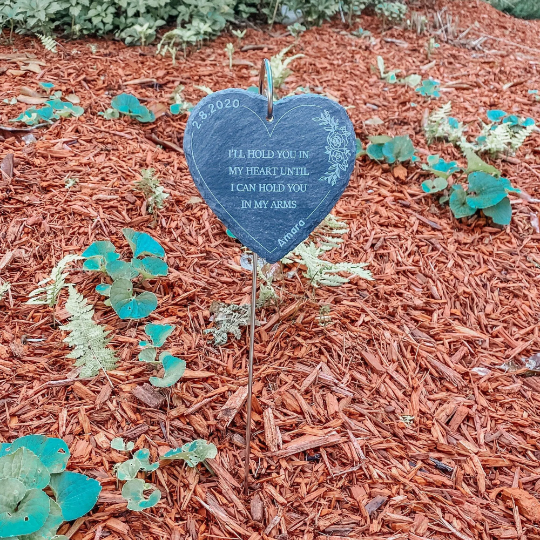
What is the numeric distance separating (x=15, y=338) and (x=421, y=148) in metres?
2.46

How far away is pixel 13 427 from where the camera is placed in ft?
5.48

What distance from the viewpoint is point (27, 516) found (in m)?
1.32

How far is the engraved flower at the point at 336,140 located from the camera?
141 cm

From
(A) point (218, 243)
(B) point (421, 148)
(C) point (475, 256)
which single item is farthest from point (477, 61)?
(A) point (218, 243)

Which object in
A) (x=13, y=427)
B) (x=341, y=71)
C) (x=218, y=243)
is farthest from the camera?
(x=341, y=71)

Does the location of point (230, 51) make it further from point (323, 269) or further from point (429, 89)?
point (323, 269)

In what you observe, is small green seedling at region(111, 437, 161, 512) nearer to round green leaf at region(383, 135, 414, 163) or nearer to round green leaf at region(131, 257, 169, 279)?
round green leaf at region(131, 257, 169, 279)

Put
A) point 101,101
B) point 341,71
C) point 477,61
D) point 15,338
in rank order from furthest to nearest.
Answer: point 477,61
point 341,71
point 101,101
point 15,338

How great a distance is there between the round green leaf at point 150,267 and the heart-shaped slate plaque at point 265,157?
0.76 metres

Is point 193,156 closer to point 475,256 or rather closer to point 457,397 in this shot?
point 457,397

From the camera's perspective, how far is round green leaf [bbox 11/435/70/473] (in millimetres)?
1480

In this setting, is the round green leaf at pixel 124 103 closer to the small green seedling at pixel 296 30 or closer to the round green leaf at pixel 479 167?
the round green leaf at pixel 479 167

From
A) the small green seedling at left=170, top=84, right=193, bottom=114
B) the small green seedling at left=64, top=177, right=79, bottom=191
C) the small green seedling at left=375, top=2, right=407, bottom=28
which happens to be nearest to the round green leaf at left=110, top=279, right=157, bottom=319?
the small green seedling at left=64, top=177, right=79, bottom=191

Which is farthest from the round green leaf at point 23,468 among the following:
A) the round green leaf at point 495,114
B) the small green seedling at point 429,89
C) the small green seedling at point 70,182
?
the small green seedling at point 429,89
